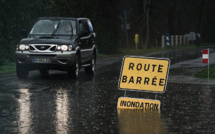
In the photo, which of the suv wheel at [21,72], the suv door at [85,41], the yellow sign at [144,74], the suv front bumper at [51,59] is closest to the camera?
the yellow sign at [144,74]

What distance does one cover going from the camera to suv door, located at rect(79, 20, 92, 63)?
62.0 feet

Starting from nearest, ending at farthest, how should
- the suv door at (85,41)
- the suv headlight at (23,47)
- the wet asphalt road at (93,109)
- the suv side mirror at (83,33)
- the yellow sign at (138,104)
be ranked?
the wet asphalt road at (93,109)
the yellow sign at (138,104)
the suv headlight at (23,47)
the suv side mirror at (83,33)
the suv door at (85,41)

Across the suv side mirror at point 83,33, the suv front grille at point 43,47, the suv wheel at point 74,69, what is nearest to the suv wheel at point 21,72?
the suv front grille at point 43,47

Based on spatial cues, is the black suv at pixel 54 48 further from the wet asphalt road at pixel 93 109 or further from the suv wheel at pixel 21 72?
the wet asphalt road at pixel 93 109

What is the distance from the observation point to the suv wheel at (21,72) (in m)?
18.0

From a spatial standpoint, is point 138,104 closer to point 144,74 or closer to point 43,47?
point 144,74

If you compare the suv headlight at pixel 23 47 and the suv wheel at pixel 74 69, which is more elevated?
the suv headlight at pixel 23 47

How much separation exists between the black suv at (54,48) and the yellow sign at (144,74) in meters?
5.83

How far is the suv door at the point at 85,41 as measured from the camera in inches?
744

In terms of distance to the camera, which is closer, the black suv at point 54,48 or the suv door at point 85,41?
the black suv at point 54,48

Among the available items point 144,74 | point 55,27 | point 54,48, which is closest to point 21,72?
point 54,48

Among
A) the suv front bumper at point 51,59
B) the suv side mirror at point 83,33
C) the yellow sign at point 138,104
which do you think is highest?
the suv side mirror at point 83,33

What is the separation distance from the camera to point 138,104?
1141 cm

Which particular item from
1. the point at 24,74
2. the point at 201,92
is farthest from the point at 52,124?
the point at 24,74
